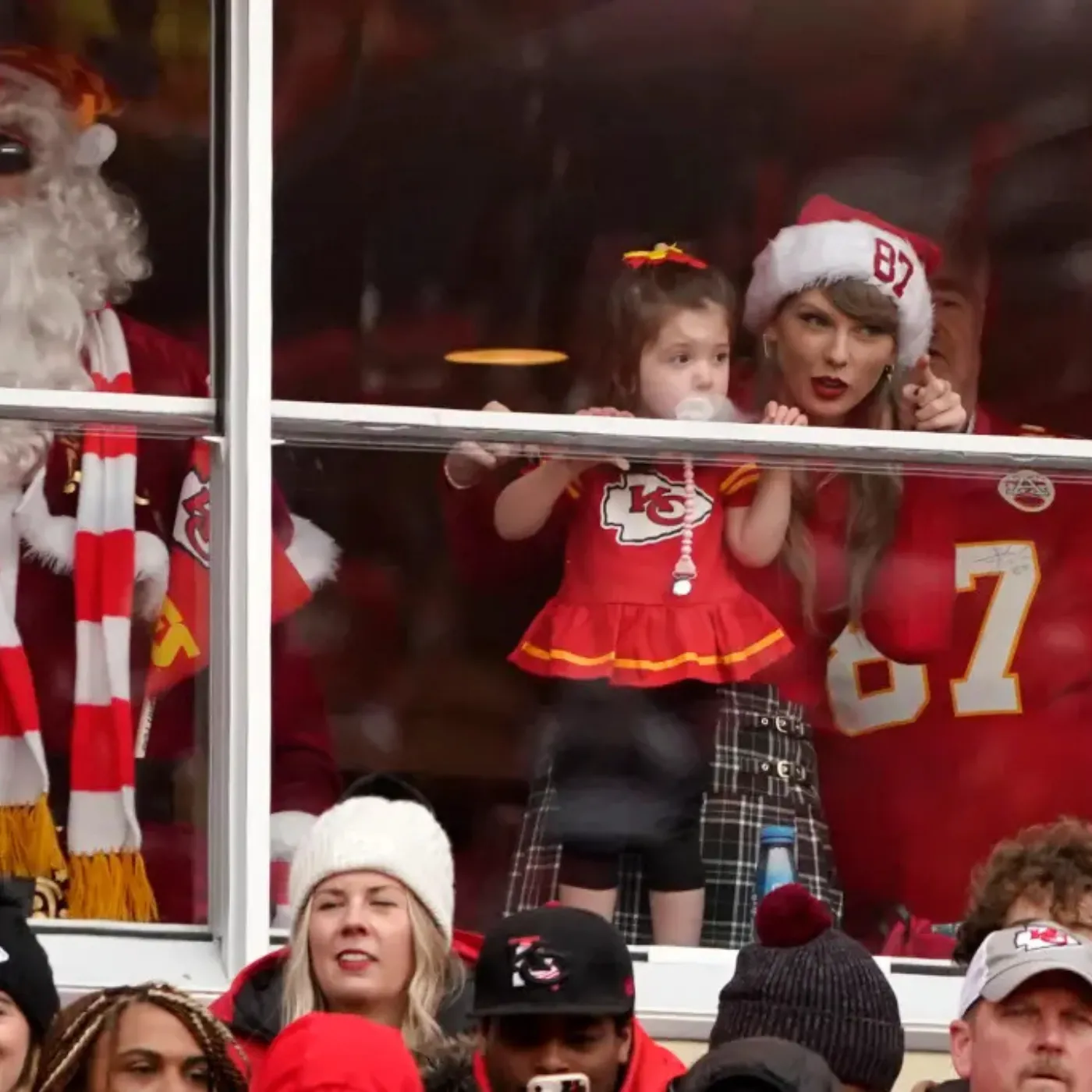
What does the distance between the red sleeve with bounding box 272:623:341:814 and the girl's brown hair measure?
711 mm

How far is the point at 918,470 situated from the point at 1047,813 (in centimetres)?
66

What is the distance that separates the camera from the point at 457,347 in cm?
538

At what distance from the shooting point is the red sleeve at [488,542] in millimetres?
5266

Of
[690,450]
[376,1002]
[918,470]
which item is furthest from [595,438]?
[376,1002]

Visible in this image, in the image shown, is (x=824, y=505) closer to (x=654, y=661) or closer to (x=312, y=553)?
(x=654, y=661)

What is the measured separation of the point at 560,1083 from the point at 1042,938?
0.66 meters

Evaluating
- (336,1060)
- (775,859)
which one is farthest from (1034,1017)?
(775,859)

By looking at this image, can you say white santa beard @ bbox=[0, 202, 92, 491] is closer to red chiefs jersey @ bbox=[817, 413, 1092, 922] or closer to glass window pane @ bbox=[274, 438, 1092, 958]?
A: glass window pane @ bbox=[274, 438, 1092, 958]

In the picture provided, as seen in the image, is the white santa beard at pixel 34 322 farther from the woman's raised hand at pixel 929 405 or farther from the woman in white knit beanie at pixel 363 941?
the woman's raised hand at pixel 929 405

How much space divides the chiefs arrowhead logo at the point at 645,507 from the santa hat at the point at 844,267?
1.14 ft

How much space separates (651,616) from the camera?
5.22 m

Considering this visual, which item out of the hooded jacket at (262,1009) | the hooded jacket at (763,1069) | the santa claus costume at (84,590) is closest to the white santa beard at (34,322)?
the santa claus costume at (84,590)

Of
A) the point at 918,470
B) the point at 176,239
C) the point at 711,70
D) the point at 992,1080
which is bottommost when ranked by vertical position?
the point at 992,1080

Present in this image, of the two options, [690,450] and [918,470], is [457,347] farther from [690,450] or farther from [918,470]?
[918,470]
